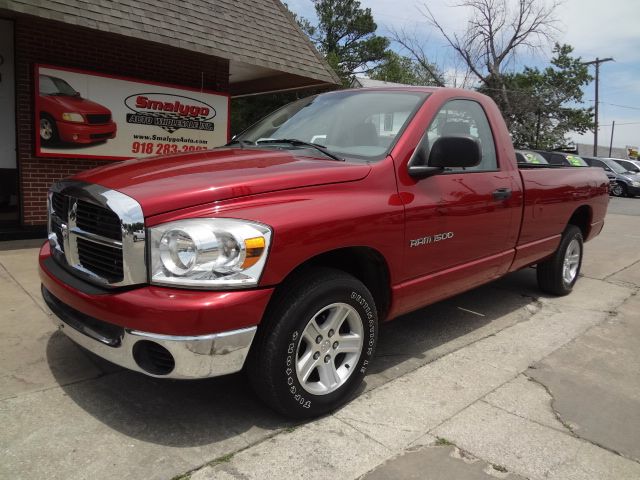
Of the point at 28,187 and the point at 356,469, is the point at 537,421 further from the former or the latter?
the point at 28,187

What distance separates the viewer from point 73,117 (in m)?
7.63

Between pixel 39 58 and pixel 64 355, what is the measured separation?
5387 millimetres

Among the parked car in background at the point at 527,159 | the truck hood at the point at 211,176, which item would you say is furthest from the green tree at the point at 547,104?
the truck hood at the point at 211,176

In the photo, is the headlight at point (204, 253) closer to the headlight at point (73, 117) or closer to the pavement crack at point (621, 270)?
the pavement crack at point (621, 270)

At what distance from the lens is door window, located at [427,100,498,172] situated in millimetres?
3678

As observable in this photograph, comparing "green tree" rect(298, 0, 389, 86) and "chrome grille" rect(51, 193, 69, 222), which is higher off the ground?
"green tree" rect(298, 0, 389, 86)

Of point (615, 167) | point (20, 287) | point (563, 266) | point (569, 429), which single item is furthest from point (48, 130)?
point (615, 167)

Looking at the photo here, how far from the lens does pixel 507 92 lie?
29375 mm

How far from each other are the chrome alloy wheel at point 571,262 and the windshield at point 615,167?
900 inches

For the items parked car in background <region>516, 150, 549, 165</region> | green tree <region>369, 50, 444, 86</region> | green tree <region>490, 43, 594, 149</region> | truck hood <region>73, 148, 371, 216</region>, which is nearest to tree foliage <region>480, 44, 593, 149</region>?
green tree <region>490, 43, 594, 149</region>

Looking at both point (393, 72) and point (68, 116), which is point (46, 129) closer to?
point (68, 116)

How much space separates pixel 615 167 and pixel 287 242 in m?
27.7

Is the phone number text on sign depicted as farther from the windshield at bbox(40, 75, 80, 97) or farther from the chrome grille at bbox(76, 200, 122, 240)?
the chrome grille at bbox(76, 200, 122, 240)

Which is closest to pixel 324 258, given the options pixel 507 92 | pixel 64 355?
pixel 64 355
